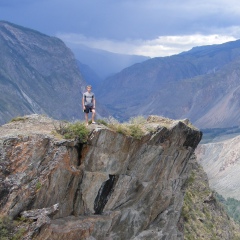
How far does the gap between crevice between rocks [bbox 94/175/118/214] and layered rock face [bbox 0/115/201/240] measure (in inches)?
2.3

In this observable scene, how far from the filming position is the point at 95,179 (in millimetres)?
23766

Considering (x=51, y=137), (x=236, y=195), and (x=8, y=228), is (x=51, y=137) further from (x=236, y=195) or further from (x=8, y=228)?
(x=236, y=195)

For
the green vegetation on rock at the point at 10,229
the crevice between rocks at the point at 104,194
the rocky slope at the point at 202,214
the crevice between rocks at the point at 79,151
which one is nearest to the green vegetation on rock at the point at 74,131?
the crevice between rocks at the point at 79,151

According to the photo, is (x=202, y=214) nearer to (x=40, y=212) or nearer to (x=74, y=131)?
(x=74, y=131)

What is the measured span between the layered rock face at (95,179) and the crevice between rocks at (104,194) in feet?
0.19

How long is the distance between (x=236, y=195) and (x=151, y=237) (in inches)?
6429

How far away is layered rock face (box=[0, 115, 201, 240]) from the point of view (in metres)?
21.0

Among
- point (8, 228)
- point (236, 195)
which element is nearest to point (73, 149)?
point (8, 228)

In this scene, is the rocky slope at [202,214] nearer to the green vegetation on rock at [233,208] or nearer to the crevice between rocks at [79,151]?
the crevice between rocks at [79,151]

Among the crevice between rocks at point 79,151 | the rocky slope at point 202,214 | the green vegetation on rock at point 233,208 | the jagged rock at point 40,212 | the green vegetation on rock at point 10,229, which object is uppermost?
the crevice between rocks at point 79,151

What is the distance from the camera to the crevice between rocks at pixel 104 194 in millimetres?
24141

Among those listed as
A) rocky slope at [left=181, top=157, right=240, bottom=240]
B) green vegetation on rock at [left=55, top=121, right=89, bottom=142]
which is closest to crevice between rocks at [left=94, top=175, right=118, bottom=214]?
green vegetation on rock at [left=55, top=121, right=89, bottom=142]

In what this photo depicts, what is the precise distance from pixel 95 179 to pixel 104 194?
121cm

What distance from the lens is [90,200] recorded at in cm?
2372
